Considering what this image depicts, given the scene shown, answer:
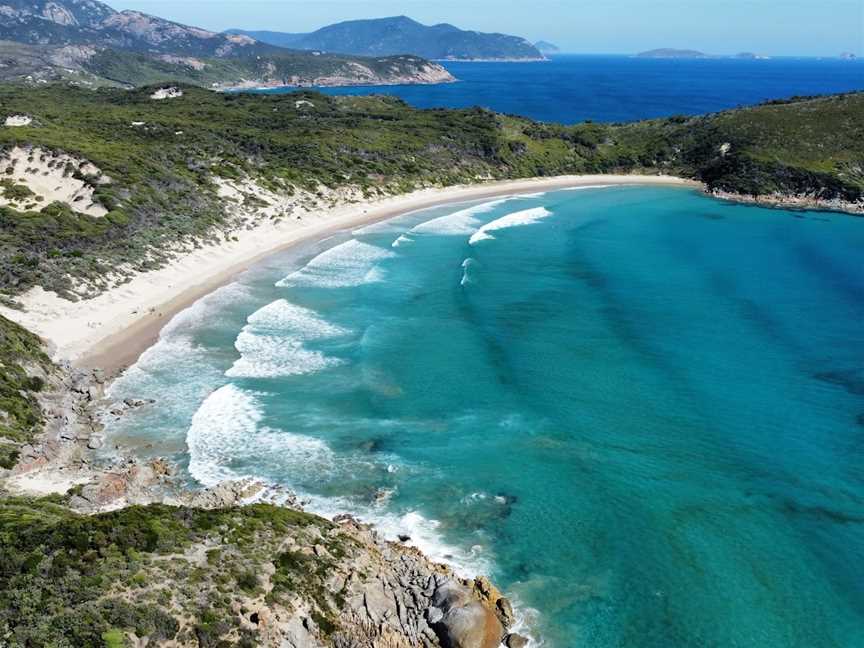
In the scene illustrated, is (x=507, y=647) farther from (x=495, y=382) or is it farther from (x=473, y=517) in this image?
(x=495, y=382)

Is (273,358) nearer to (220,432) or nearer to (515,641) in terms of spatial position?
(220,432)

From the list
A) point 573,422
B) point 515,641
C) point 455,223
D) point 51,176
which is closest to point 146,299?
point 51,176

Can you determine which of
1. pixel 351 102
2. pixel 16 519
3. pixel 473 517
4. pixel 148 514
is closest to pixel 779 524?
pixel 473 517

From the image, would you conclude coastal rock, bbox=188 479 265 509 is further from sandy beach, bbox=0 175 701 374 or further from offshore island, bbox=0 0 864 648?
sandy beach, bbox=0 175 701 374

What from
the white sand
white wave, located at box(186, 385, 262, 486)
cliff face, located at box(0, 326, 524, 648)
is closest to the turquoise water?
white wave, located at box(186, 385, 262, 486)

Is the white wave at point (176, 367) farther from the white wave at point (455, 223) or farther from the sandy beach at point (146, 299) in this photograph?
the white wave at point (455, 223)

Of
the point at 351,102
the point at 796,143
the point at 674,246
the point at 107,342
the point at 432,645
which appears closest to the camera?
the point at 432,645

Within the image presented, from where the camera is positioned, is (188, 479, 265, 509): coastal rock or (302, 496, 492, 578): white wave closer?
(302, 496, 492, 578): white wave
